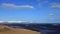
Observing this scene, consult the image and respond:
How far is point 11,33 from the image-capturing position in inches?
522

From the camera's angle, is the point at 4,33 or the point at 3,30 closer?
the point at 4,33

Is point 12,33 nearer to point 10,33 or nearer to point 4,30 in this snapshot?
point 10,33

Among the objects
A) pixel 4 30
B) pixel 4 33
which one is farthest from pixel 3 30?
pixel 4 33

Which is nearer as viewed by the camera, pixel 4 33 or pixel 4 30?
pixel 4 33

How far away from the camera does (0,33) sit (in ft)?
41.2

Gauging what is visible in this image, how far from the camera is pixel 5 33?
42.6 feet

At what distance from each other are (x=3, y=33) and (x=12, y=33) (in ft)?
2.99

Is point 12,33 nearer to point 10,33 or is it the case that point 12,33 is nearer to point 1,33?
point 10,33

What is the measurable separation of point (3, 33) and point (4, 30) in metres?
1.30

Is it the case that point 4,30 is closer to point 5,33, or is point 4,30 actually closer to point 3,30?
point 3,30

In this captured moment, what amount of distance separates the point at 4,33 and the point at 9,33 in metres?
0.51

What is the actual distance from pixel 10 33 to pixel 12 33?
0.77ft

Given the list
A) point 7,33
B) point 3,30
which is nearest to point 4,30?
point 3,30

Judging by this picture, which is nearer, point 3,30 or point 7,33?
point 7,33
